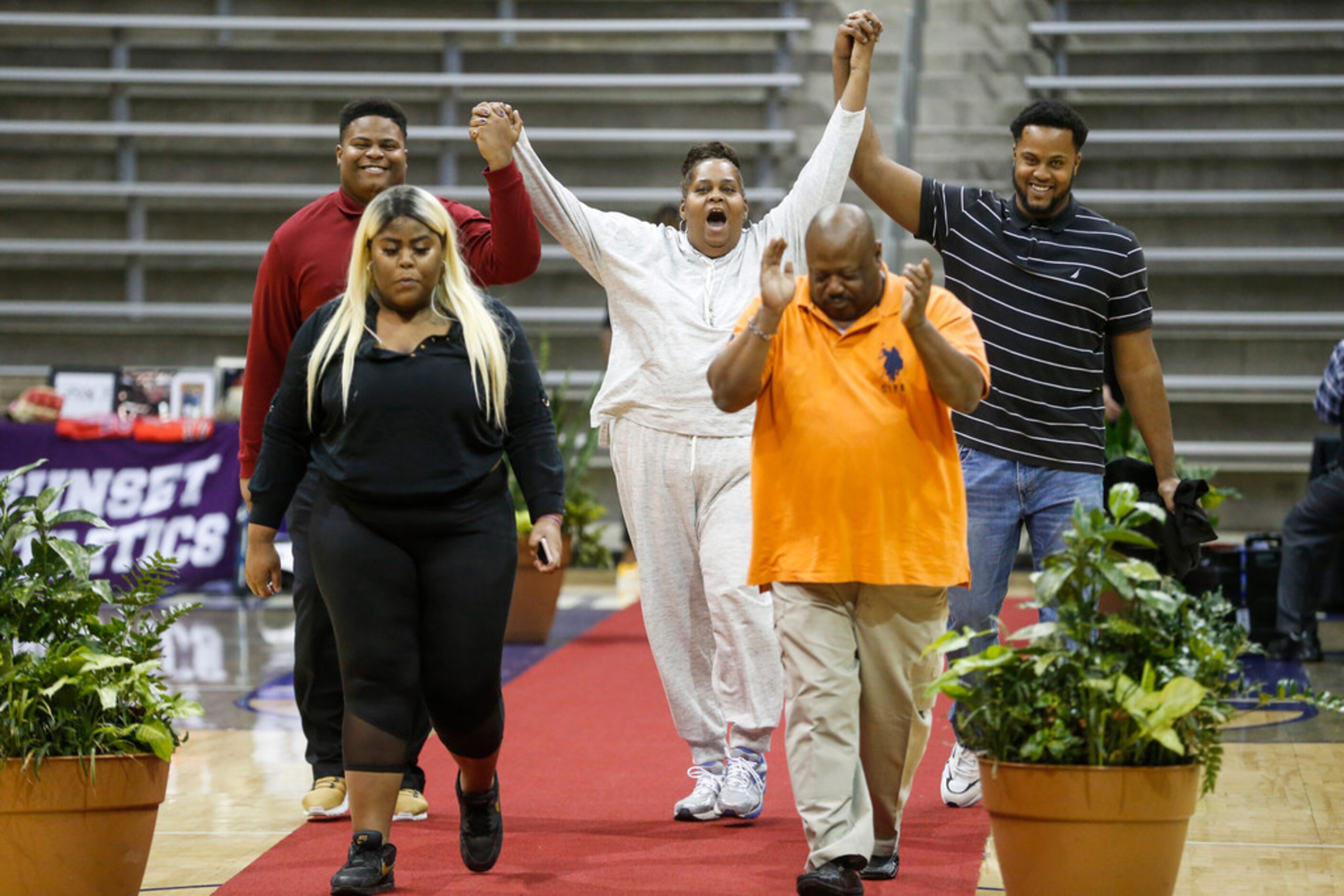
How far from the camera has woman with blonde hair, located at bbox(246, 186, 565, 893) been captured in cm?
319

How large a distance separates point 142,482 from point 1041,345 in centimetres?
551

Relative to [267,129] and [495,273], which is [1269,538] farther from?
[267,129]

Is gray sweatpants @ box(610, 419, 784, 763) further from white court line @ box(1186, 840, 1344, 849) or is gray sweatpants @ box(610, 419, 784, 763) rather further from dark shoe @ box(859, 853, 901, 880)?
white court line @ box(1186, 840, 1344, 849)

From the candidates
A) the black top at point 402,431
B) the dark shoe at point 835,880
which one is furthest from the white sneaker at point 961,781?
the black top at point 402,431

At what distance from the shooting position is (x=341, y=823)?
3891 mm

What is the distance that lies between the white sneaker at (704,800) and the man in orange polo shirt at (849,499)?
0.75 meters

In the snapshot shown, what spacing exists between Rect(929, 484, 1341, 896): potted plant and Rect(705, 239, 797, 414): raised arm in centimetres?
59

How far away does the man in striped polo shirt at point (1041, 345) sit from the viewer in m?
3.83

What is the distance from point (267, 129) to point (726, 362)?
7.83 m

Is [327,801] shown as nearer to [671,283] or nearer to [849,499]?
[671,283]

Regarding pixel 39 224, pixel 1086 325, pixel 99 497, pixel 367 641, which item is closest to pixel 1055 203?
pixel 1086 325

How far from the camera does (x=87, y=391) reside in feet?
28.3

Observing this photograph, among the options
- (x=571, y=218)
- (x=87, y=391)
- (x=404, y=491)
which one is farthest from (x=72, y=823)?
(x=87, y=391)

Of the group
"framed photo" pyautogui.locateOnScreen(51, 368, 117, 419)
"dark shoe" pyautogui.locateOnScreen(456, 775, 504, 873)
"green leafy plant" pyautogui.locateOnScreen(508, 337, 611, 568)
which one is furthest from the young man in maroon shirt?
"framed photo" pyautogui.locateOnScreen(51, 368, 117, 419)
